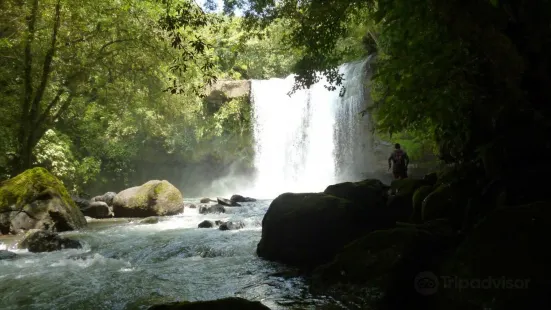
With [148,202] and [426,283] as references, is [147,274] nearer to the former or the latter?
[426,283]

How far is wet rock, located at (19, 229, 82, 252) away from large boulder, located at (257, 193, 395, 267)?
474 cm

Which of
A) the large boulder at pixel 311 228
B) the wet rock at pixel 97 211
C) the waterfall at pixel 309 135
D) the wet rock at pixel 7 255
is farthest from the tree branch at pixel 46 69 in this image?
the waterfall at pixel 309 135

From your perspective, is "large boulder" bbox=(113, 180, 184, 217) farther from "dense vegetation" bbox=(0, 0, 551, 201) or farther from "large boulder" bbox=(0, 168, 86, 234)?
"dense vegetation" bbox=(0, 0, 551, 201)

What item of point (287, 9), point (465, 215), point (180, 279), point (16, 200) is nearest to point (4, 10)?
point (16, 200)

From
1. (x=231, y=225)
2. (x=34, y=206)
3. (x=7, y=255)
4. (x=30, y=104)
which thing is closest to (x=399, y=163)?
(x=231, y=225)

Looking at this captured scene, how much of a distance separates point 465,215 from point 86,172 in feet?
63.1

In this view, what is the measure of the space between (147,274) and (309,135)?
1877cm

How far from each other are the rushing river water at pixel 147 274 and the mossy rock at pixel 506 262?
1587 mm

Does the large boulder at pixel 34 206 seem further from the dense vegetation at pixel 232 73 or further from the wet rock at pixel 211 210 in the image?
the wet rock at pixel 211 210

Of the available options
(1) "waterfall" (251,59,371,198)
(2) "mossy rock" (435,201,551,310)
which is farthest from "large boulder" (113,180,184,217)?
(2) "mossy rock" (435,201,551,310)

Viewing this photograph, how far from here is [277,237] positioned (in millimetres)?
7555

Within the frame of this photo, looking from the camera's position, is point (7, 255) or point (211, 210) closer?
point (7, 255)

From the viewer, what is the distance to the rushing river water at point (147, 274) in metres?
5.58
